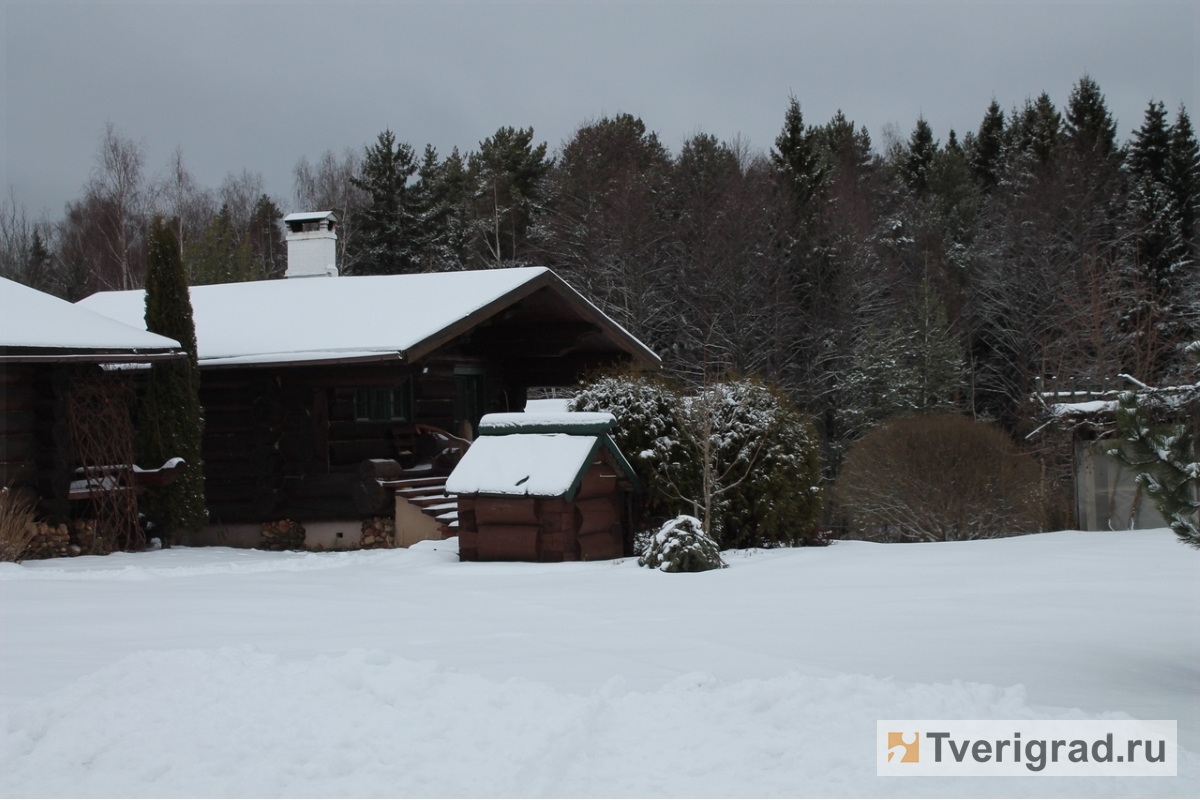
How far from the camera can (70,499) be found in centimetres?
1401

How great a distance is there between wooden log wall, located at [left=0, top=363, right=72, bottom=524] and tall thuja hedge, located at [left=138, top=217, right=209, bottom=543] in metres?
1.20

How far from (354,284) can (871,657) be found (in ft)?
45.9

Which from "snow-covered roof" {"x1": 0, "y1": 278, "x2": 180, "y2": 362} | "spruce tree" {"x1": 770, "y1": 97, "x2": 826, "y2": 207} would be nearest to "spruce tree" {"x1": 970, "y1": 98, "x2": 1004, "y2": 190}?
"spruce tree" {"x1": 770, "y1": 97, "x2": 826, "y2": 207}

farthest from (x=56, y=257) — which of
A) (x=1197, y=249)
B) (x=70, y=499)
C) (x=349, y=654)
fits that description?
(x=349, y=654)

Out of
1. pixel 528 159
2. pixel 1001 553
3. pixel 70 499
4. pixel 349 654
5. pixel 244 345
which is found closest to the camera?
pixel 349 654

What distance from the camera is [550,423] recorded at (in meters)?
12.5

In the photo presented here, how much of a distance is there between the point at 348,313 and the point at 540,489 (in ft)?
21.8

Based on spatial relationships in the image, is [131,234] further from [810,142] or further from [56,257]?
[810,142]

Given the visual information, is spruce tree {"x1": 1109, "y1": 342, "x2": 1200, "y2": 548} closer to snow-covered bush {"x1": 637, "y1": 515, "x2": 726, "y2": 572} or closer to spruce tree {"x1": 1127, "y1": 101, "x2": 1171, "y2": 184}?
snow-covered bush {"x1": 637, "y1": 515, "x2": 726, "y2": 572}

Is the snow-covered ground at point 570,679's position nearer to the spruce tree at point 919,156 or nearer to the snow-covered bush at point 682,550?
the snow-covered bush at point 682,550

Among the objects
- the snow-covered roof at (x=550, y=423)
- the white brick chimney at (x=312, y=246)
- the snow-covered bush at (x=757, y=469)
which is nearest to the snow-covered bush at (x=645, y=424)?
the snow-covered bush at (x=757, y=469)

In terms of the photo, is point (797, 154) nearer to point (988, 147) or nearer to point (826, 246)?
point (826, 246)

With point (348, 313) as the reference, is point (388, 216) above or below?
above

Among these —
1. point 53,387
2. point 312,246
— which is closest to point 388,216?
point 312,246
